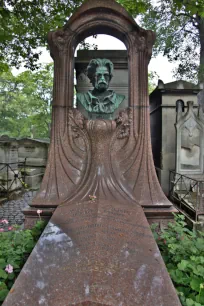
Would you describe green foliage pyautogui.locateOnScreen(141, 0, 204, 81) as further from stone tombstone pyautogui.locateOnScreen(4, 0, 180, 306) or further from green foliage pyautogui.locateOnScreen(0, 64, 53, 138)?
green foliage pyautogui.locateOnScreen(0, 64, 53, 138)

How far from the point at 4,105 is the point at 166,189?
27.9 metres

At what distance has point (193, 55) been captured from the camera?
1178 centimetres

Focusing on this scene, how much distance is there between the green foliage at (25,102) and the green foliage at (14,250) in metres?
21.6

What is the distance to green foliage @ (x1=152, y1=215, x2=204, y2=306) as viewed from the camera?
205 centimetres

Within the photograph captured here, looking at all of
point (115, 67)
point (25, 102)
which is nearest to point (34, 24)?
point (115, 67)

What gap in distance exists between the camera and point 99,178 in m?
3.62

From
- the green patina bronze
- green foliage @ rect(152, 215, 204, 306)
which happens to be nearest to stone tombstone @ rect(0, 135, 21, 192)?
the green patina bronze

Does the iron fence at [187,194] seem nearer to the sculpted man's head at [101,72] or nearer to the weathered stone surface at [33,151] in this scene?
the sculpted man's head at [101,72]

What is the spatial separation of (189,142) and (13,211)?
5157 mm

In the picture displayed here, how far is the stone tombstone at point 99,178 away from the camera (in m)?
2.12

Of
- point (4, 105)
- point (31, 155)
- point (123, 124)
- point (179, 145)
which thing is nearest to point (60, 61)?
point (123, 124)

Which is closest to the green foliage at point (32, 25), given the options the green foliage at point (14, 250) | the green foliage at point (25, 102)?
the green foliage at point (14, 250)

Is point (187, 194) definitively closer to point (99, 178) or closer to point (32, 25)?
point (99, 178)

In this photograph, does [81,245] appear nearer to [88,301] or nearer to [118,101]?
[88,301]
